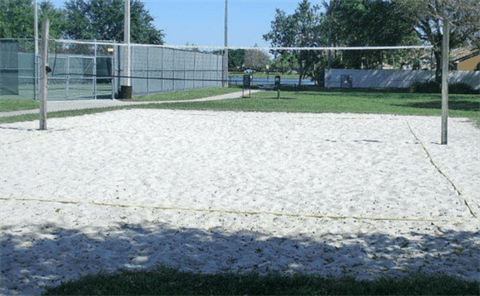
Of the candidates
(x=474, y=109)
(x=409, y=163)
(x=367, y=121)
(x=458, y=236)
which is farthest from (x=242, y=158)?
(x=474, y=109)

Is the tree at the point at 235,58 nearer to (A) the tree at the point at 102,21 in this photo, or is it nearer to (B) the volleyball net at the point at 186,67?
(B) the volleyball net at the point at 186,67

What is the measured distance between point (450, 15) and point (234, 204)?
37083mm

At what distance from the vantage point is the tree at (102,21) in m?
67.6

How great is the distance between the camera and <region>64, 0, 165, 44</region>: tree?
67562mm

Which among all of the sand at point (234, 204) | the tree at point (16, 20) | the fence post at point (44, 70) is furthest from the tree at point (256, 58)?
the sand at point (234, 204)

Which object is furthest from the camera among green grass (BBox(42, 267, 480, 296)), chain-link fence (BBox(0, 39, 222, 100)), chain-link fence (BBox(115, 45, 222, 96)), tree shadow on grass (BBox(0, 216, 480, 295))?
chain-link fence (BBox(115, 45, 222, 96))

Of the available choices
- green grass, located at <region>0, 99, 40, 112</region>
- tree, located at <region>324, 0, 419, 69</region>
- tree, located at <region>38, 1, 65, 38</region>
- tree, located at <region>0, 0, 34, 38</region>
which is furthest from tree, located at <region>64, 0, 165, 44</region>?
green grass, located at <region>0, 99, 40, 112</region>

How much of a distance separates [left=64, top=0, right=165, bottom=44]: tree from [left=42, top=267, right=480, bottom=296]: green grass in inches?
2508

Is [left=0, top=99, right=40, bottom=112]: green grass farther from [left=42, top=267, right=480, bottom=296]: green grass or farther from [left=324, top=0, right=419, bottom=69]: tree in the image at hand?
[left=324, top=0, right=419, bottom=69]: tree

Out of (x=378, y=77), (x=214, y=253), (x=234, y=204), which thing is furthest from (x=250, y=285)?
(x=378, y=77)

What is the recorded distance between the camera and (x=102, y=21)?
6844cm

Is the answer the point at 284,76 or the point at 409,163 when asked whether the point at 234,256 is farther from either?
the point at 284,76

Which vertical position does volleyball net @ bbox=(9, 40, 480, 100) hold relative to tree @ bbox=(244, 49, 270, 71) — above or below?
below

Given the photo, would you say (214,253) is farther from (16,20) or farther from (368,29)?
(16,20)
